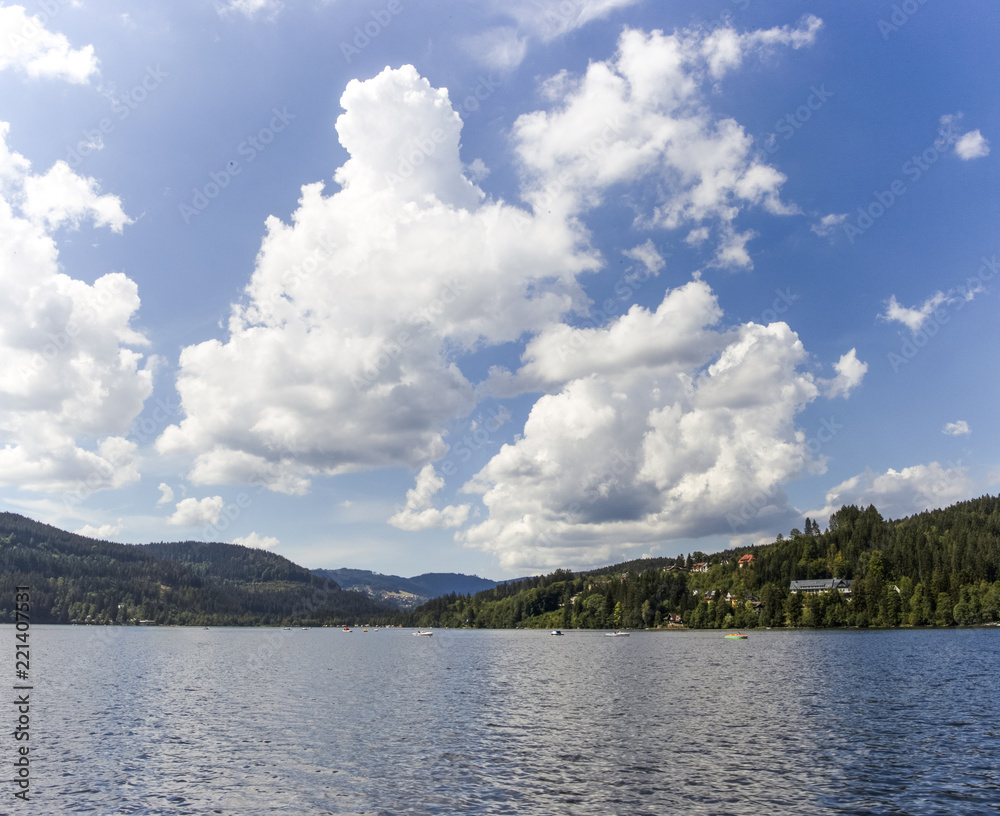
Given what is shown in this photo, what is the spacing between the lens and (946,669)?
103 m

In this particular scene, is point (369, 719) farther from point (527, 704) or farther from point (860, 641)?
point (860, 641)

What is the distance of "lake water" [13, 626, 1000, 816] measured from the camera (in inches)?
1567

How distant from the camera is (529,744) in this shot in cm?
5562

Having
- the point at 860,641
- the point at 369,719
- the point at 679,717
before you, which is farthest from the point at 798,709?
the point at 860,641

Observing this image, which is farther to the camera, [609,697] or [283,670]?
[283,670]

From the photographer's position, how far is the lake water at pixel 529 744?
39812 millimetres

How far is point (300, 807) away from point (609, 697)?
5303 cm

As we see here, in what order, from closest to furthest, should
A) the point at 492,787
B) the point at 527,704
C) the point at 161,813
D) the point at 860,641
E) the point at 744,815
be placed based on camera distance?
the point at 744,815 < the point at 161,813 < the point at 492,787 < the point at 527,704 < the point at 860,641

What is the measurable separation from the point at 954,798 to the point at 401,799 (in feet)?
108

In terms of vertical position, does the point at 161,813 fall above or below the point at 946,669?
above

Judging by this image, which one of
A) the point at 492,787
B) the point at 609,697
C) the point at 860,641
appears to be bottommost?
the point at 860,641

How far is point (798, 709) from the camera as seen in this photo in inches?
2783

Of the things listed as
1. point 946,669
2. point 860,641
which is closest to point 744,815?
point 946,669

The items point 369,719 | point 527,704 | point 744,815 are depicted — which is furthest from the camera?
point 527,704
